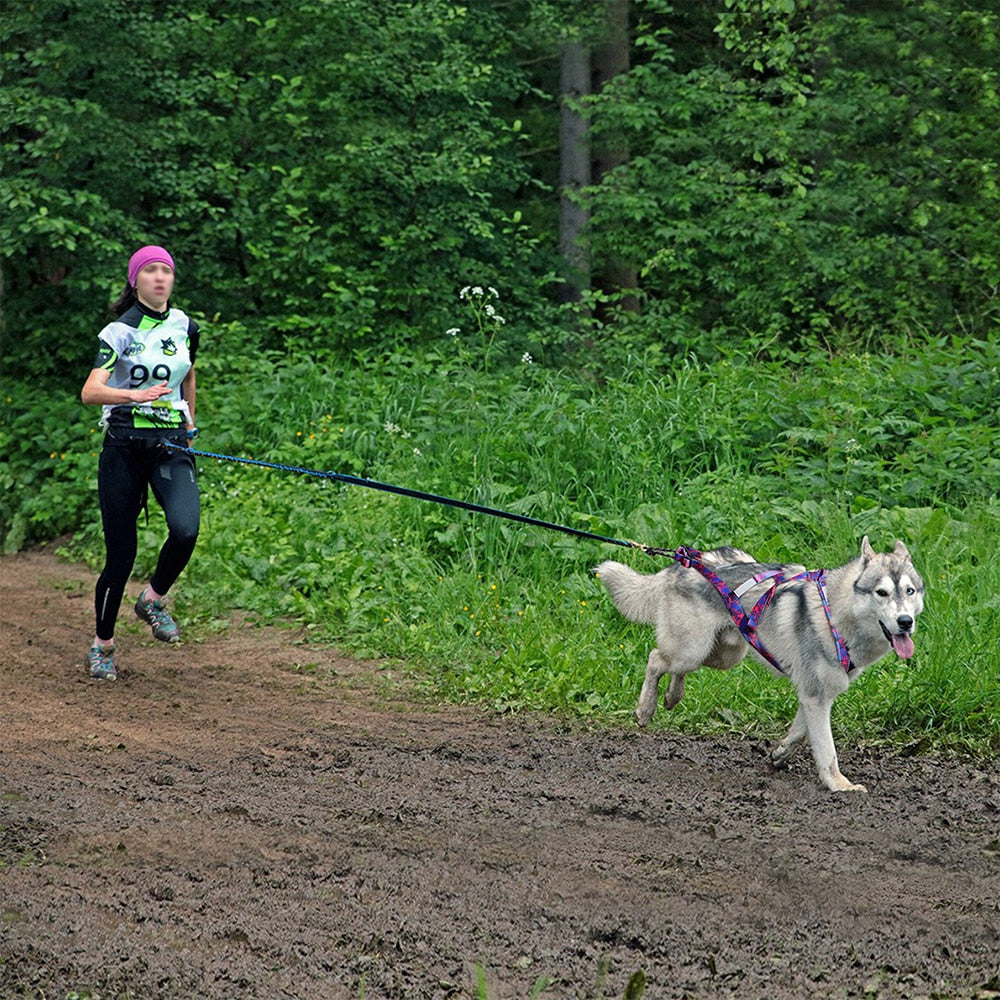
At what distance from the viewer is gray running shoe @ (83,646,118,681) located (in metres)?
6.95

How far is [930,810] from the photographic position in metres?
5.04

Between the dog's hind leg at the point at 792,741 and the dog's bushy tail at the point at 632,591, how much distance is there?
0.80 metres

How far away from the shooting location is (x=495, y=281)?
1441 centimetres

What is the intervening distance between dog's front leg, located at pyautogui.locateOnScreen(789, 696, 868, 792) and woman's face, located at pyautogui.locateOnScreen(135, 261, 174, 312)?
12.2 feet

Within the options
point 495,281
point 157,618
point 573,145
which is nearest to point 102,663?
point 157,618

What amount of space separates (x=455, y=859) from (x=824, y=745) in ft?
5.71

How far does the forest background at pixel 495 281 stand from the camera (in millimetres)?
8719

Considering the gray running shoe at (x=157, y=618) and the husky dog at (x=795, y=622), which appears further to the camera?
the gray running shoe at (x=157, y=618)

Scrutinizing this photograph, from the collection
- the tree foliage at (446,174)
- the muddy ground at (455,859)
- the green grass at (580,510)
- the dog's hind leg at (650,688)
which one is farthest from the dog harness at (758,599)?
the tree foliage at (446,174)

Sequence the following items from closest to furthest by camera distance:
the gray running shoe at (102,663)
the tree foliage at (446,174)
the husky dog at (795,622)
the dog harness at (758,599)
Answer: the husky dog at (795,622) < the dog harness at (758,599) < the gray running shoe at (102,663) < the tree foliage at (446,174)

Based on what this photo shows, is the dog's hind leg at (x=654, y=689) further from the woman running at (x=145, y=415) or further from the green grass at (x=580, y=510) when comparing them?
the woman running at (x=145, y=415)

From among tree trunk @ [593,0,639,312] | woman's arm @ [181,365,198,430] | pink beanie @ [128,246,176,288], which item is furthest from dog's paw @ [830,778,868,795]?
tree trunk @ [593,0,639,312]

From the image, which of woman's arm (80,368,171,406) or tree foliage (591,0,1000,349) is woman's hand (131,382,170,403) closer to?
woman's arm (80,368,171,406)

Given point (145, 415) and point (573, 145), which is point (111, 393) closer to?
point (145, 415)
